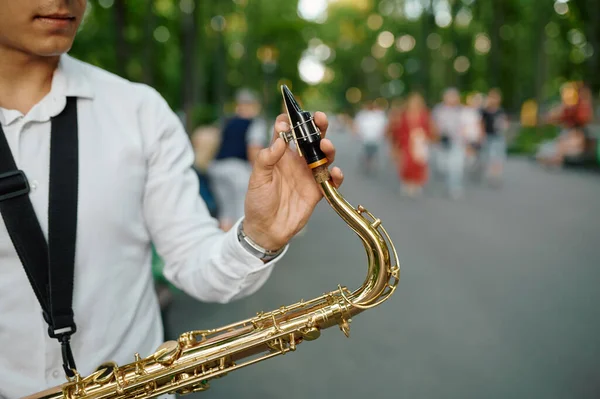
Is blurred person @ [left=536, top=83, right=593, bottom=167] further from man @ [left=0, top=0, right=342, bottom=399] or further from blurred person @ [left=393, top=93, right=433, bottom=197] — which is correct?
man @ [left=0, top=0, right=342, bottom=399]

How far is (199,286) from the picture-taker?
1.85m

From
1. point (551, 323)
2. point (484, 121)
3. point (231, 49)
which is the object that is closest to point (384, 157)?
point (484, 121)

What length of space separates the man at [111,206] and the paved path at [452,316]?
Result: 8.23 ft

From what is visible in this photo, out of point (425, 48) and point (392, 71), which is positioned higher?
point (425, 48)

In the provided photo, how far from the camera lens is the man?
1623mm

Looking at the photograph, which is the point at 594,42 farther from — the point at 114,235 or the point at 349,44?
the point at 349,44

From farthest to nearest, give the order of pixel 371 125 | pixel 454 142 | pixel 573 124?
pixel 371 125
pixel 573 124
pixel 454 142

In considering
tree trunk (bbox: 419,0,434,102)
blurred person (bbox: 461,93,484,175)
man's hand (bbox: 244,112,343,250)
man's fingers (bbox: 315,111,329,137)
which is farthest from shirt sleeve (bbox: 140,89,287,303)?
tree trunk (bbox: 419,0,434,102)

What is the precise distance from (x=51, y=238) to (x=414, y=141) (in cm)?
1196

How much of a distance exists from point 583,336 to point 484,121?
33.1ft

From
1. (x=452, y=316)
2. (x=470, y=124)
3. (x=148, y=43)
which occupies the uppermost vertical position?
(x=148, y=43)

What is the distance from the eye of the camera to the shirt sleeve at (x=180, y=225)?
1.80m

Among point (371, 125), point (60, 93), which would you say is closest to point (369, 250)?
point (60, 93)

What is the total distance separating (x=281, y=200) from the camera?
169cm
